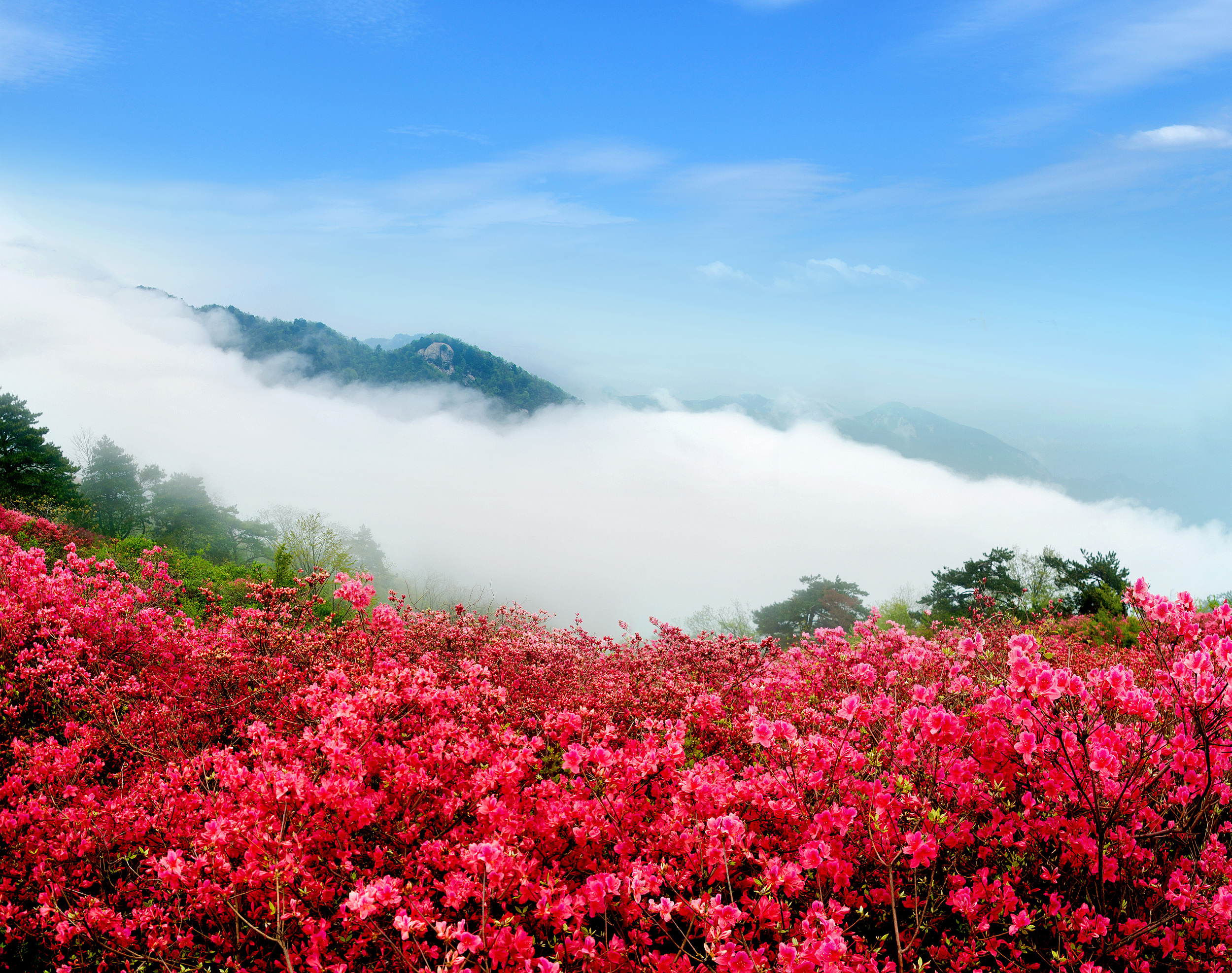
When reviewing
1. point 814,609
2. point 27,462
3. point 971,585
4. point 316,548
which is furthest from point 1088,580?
point 27,462

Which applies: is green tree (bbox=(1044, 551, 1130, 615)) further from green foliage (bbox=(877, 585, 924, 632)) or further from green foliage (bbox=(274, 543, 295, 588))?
green foliage (bbox=(274, 543, 295, 588))

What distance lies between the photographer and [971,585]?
1309 inches

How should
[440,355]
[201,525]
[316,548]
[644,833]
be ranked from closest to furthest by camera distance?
[644,833], [316,548], [201,525], [440,355]

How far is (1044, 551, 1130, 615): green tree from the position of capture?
2517cm

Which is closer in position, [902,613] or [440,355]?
[902,613]

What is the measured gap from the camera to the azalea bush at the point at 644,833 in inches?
122

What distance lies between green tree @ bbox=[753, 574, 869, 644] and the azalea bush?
36.4 metres

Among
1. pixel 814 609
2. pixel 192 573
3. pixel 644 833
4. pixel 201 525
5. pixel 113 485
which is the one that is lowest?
pixel 201 525

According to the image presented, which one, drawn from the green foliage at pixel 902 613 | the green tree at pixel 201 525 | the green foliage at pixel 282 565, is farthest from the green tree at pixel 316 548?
the green foliage at pixel 902 613

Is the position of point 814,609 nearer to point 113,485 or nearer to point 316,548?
point 316,548

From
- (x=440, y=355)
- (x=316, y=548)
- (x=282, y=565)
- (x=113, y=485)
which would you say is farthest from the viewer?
(x=440, y=355)

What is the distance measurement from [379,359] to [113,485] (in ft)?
442

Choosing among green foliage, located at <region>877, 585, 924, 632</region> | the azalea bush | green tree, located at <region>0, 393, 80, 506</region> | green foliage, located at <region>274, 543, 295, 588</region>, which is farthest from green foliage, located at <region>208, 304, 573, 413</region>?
the azalea bush

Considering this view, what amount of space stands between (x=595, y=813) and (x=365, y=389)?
189189mm
